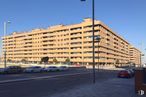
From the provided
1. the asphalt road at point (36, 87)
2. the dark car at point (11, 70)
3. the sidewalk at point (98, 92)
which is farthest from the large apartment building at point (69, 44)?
the sidewalk at point (98, 92)

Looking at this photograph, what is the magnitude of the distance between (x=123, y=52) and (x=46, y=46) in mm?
60162

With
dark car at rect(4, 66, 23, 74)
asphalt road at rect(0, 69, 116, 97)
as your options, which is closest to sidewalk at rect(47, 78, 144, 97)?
asphalt road at rect(0, 69, 116, 97)

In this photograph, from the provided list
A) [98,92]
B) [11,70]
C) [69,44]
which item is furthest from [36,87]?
[69,44]

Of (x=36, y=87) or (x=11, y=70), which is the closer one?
(x=36, y=87)

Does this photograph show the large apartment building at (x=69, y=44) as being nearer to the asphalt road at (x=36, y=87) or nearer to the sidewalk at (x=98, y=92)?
the asphalt road at (x=36, y=87)

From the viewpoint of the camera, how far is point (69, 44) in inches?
5541

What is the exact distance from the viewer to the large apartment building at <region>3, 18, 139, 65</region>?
13075 cm

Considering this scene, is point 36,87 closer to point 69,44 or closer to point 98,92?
point 98,92

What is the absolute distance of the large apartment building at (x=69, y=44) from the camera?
429 ft

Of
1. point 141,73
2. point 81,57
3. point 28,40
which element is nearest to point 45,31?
point 28,40

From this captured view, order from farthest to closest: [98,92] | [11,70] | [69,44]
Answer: [69,44]
[11,70]
[98,92]

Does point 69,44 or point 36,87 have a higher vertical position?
point 69,44

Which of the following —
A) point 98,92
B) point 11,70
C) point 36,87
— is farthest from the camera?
point 11,70

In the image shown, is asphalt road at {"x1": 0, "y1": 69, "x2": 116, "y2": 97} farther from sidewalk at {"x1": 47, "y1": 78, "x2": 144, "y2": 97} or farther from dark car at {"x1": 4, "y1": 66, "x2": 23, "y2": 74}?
dark car at {"x1": 4, "y1": 66, "x2": 23, "y2": 74}
